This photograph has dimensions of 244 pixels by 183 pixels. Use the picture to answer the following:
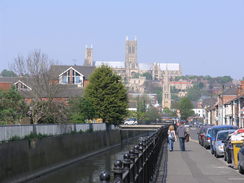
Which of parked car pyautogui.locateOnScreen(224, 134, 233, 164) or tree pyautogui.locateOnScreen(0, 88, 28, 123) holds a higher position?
tree pyautogui.locateOnScreen(0, 88, 28, 123)

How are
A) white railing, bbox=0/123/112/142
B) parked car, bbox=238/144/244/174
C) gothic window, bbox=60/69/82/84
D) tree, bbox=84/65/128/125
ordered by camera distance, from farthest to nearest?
1. gothic window, bbox=60/69/82/84
2. tree, bbox=84/65/128/125
3. white railing, bbox=0/123/112/142
4. parked car, bbox=238/144/244/174

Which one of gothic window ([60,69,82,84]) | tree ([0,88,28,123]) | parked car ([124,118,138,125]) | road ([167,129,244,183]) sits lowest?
road ([167,129,244,183])

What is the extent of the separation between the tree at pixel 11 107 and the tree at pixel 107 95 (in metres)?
22.4

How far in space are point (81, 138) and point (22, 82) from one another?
3529 cm

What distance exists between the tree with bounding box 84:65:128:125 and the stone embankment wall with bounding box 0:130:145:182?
22123 millimetres

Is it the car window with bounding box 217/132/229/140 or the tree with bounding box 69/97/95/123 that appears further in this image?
the tree with bounding box 69/97/95/123

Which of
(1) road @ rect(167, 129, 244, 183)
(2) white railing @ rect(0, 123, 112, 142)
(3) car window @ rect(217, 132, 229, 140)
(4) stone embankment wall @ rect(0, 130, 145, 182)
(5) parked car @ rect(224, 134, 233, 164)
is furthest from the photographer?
(3) car window @ rect(217, 132, 229, 140)

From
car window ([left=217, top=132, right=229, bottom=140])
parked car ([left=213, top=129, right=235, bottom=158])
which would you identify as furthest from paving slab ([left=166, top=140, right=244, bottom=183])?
car window ([left=217, top=132, right=229, bottom=140])

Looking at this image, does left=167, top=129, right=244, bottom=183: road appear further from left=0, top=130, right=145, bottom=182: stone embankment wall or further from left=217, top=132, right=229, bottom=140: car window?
left=0, top=130, right=145, bottom=182: stone embankment wall

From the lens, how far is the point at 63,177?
98.8 feet

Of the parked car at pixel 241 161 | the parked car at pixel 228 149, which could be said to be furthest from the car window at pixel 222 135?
the parked car at pixel 241 161

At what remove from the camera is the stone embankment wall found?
2647 cm

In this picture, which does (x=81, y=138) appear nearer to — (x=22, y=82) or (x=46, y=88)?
(x=46, y=88)

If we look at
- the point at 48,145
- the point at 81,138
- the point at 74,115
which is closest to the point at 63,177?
the point at 48,145
